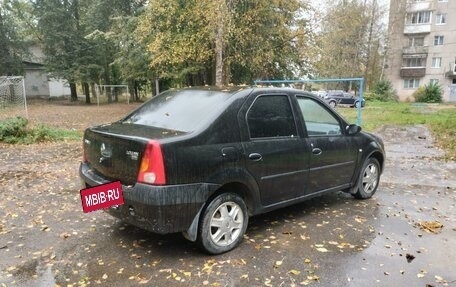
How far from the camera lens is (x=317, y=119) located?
4.88 metres

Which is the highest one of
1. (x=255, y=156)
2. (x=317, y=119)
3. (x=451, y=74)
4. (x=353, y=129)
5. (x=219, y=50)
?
(x=219, y=50)

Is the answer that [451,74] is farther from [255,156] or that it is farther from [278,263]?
[278,263]

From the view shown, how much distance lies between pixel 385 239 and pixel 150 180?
282 cm

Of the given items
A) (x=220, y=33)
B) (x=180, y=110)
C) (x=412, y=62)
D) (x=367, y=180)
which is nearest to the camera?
(x=180, y=110)

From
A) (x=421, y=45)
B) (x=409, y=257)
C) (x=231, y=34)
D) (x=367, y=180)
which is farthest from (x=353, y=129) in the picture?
(x=421, y=45)

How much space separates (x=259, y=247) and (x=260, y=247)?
0.04 ft

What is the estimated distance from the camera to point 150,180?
3.34 metres

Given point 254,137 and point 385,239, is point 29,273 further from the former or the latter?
point 385,239

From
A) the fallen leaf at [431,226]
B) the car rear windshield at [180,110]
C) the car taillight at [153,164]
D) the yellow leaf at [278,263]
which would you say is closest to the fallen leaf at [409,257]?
the fallen leaf at [431,226]

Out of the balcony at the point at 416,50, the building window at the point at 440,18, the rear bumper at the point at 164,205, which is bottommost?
the rear bumper at the point at 164,205

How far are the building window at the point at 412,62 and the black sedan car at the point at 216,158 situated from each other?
153 ft

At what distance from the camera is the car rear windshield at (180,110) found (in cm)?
378

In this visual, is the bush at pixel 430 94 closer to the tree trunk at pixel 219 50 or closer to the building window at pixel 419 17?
the building window at pixel 419 17

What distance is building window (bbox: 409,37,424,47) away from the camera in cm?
4503
